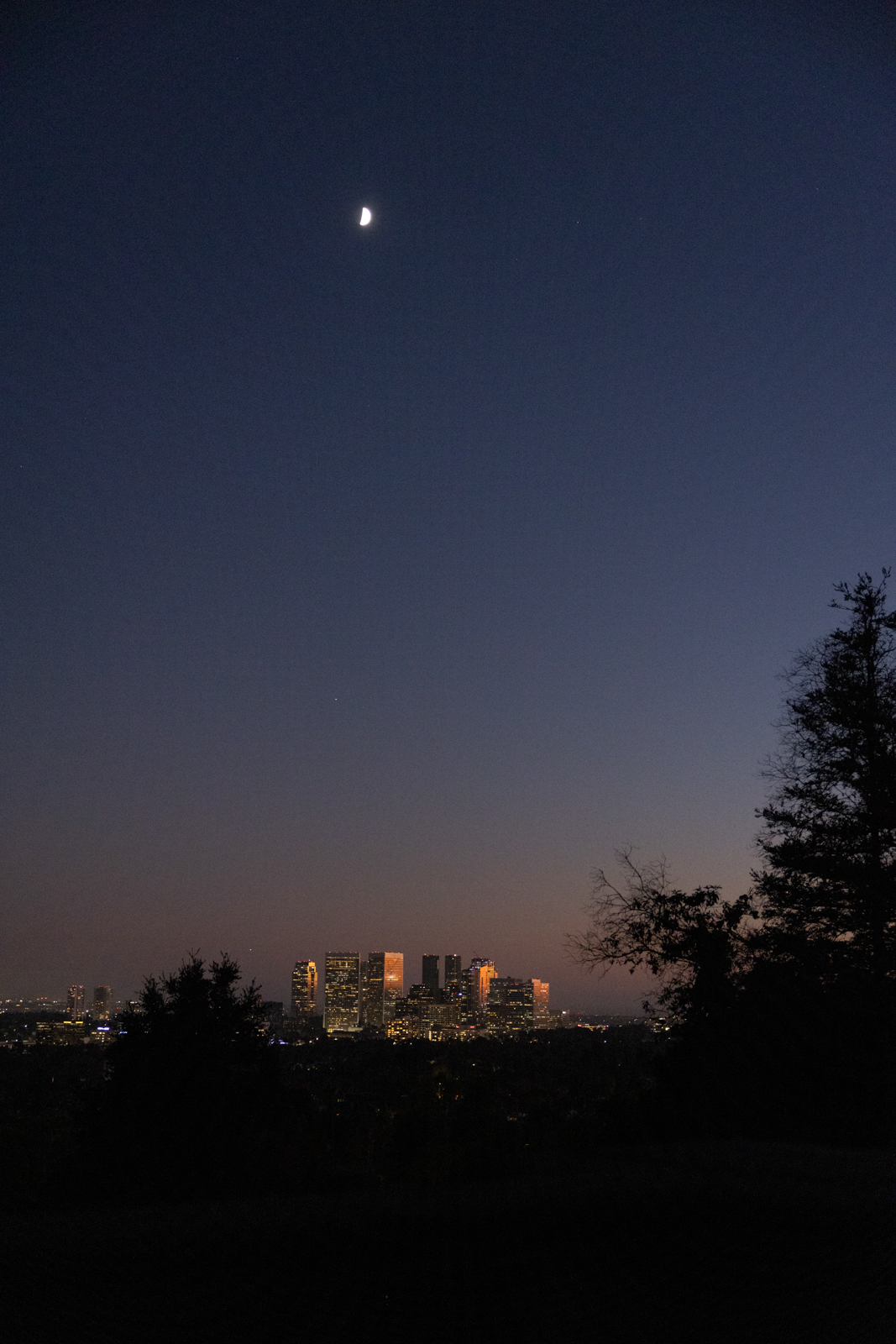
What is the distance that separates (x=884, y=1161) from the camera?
511 centimetres

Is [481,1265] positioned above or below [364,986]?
above

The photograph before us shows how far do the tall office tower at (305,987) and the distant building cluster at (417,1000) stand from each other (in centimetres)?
10

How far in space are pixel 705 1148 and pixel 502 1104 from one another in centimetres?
674

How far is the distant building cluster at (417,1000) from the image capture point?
273ft

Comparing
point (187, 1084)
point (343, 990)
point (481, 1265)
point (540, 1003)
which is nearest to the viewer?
point (481, 1265)

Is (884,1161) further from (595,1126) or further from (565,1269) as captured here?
(595,1126)

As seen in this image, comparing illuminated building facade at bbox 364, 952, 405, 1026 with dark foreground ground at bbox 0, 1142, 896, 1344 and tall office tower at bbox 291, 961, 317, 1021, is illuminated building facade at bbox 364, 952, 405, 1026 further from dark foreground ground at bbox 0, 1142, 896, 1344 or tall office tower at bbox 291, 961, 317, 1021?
dark foreground ground at bbox 0, 1142, 896, 1344

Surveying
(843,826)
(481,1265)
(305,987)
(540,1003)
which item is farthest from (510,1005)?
(481,1265)

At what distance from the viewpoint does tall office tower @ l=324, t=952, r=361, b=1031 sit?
9900 centimetres

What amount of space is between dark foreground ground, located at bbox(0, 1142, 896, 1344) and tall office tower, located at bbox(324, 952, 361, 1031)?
92.9 m

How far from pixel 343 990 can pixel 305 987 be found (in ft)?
54.5

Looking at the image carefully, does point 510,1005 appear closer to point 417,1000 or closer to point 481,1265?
point 417,1000

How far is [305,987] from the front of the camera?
336 feet

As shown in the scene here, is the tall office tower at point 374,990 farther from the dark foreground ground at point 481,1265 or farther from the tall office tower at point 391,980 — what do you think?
the dark foreground ground at point 481,1265
